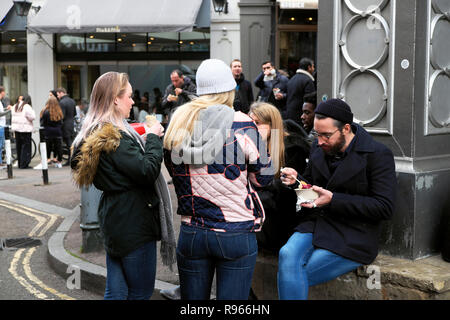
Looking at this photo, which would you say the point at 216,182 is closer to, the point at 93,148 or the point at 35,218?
the point at 93,148

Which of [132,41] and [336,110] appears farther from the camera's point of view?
[132,41]

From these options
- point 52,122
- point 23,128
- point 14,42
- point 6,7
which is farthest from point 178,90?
point 14,42

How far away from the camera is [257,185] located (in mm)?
3096

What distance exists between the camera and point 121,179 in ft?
10.6

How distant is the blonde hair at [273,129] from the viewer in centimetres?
418

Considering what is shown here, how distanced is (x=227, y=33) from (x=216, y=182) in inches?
573

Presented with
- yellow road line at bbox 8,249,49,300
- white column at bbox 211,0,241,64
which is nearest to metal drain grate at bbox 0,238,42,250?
yellow road line at bbox 8,249,49,300

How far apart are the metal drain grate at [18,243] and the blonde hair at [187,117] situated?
462 centimetres

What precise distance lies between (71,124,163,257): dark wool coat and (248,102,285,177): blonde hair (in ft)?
3.80

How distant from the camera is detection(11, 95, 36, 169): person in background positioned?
14.1 metres

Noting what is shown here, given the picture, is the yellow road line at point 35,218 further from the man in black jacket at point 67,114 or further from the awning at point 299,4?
the awning at point 299,4

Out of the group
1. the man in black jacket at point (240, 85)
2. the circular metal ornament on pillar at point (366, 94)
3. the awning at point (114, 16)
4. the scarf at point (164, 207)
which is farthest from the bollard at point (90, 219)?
the awning at point (114, 16)

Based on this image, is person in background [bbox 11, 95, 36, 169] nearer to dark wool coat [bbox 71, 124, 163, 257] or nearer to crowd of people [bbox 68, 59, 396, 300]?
crowd of people [bbox 68, 59, 396, 300]

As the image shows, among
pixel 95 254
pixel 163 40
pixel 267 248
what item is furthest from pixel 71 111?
pixel 267 248
